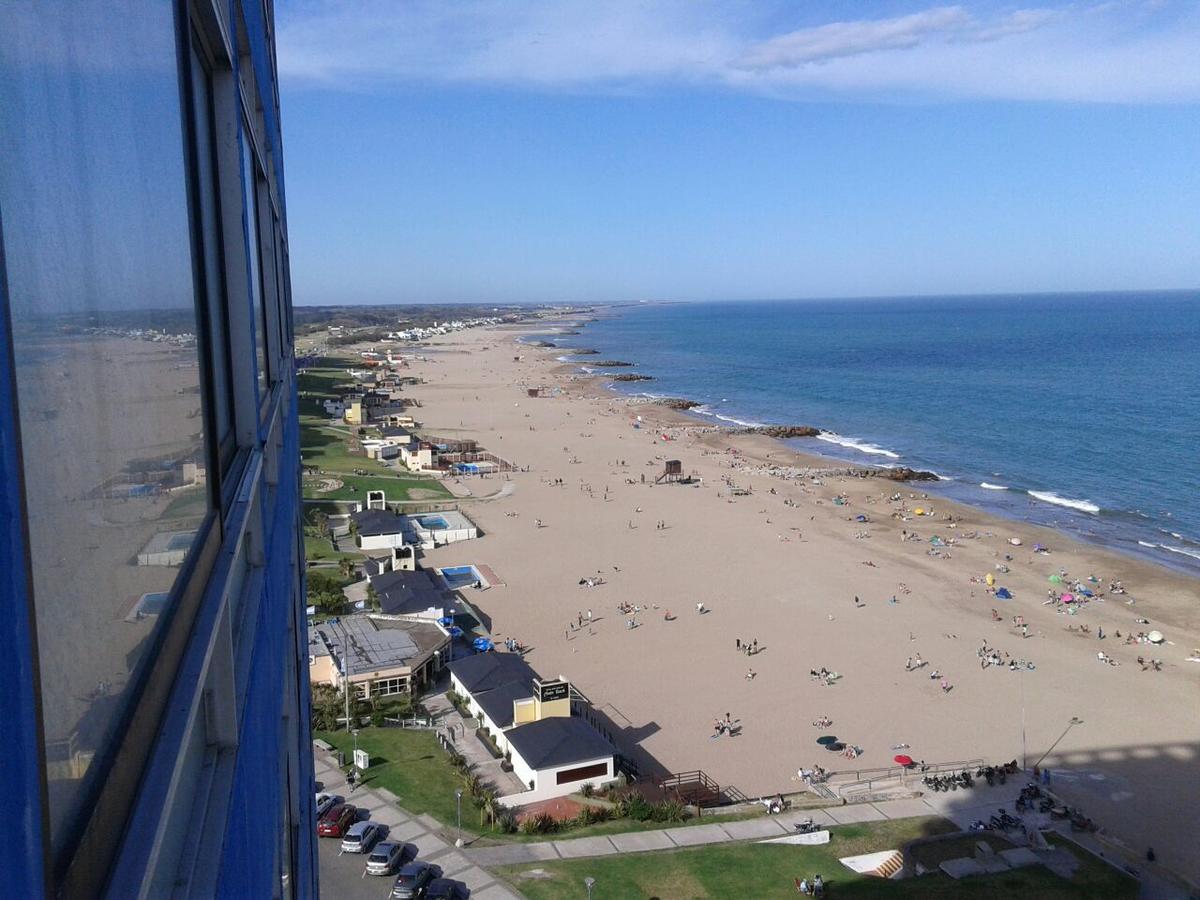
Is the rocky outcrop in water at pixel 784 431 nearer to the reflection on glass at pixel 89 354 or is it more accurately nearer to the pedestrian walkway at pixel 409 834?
the pedestrian walkway at pixel 409 834

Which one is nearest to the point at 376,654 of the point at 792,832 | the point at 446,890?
the point at 446,890

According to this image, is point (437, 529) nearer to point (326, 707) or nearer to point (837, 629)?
point (326, 707)

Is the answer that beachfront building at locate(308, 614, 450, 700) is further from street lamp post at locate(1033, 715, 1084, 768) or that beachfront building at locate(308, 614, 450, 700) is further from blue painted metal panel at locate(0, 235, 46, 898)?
blue painted metal panel at locate(0, 235, 46, 898)

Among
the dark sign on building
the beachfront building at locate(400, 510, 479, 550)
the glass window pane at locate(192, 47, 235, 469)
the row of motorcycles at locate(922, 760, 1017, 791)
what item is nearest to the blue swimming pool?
the beachfront building at locate(400, 510, 479, 550)

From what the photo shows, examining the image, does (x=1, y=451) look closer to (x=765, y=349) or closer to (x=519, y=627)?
(x=519, y=627)

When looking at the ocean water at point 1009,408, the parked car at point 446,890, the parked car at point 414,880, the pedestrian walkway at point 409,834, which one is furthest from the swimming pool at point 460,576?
the ocean water at point 1009,408
